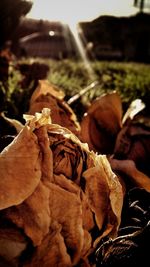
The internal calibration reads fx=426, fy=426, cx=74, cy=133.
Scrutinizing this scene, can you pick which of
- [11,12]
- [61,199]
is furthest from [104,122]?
[11,12]

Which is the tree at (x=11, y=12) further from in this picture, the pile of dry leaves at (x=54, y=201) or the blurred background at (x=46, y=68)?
the pile of dry leaves at (x=54, y=201)

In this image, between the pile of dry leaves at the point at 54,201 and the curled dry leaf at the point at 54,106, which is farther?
the curled dry leaf at the point at 54,106

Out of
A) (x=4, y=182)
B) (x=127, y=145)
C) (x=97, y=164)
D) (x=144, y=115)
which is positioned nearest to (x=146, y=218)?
(x=97, y=164)

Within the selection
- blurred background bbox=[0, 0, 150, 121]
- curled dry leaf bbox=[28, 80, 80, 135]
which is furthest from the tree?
curled dry leaf bbox=[28, 80, 80, 135]

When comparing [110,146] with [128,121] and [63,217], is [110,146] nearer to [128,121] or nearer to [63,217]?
[128,121]

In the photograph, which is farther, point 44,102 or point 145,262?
point 44,102

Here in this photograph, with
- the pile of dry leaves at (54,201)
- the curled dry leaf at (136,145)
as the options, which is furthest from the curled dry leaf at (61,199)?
the curled dry leaf at (136,145)
